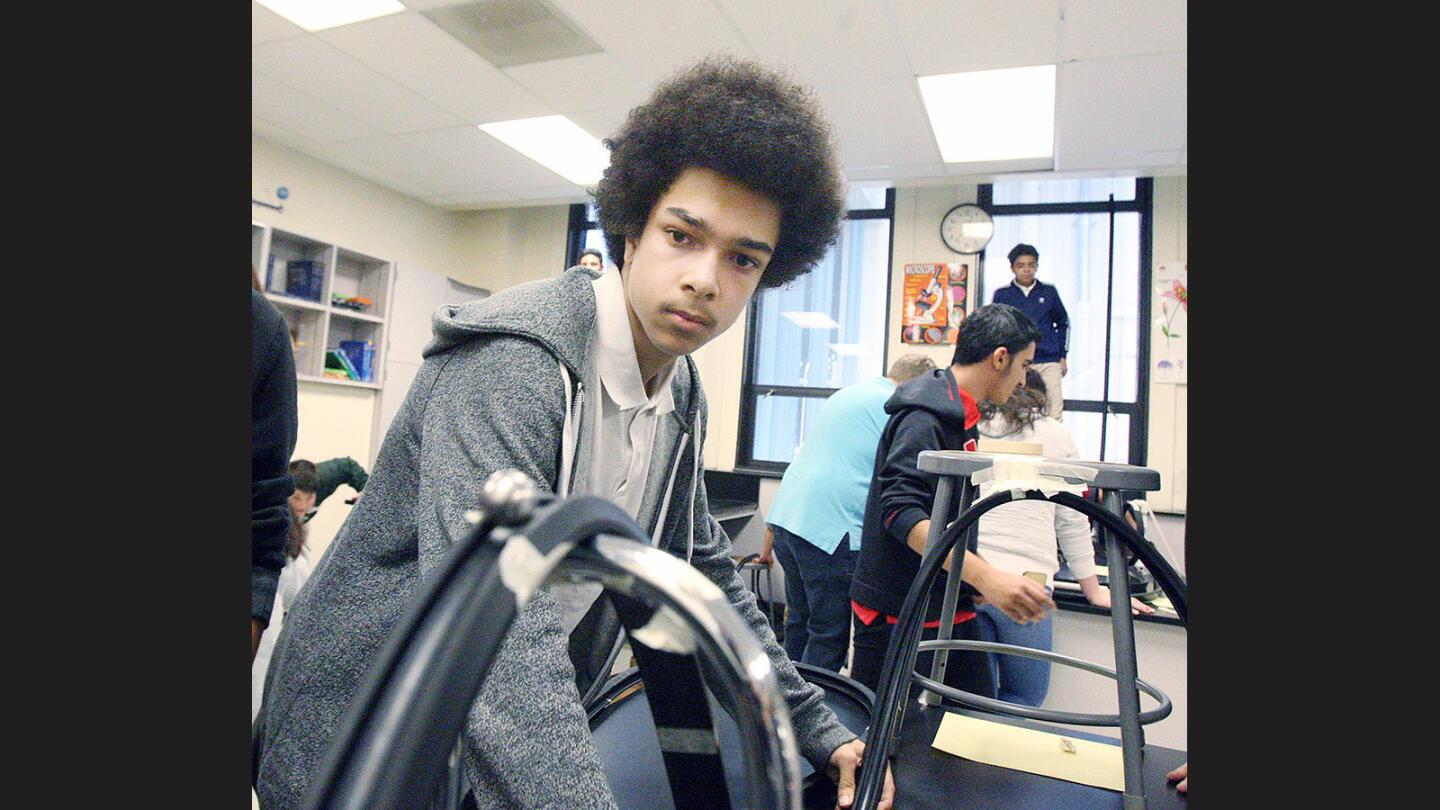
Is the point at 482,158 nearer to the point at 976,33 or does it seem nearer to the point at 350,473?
the point at 350,473

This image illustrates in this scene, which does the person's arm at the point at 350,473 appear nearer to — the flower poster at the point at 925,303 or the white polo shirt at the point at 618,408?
the white polo shirt at the point at 618,408

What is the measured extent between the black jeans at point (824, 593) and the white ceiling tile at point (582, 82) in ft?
7.28

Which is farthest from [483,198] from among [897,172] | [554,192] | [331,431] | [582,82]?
[897,172]

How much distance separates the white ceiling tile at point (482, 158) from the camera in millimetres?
4270

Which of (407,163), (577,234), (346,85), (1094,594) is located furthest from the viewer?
(577,234)

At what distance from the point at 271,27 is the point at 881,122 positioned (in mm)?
2679

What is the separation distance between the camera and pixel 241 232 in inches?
11.2

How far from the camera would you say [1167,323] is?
4434 millimetres

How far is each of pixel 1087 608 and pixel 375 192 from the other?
500cm

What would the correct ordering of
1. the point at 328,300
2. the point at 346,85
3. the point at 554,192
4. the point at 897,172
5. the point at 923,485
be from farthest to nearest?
1. the point at 554,192
2. the point at 328,300
3. the point at 897,172
4. the point at 346,85
5. the point at 923,485

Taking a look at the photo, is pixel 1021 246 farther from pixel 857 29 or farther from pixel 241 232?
pixel 241 232

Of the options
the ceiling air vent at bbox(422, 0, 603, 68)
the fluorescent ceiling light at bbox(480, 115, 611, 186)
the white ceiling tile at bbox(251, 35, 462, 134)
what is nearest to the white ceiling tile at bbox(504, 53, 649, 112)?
the ceiling air vent at bbox(422, 0, 603, 68)

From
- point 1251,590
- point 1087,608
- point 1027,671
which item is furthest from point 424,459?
point 1087,608

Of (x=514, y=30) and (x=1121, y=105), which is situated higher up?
(x=514, y=30)
